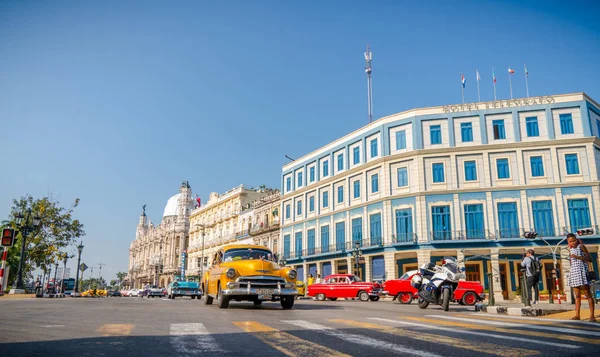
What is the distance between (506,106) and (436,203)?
981 centimetres

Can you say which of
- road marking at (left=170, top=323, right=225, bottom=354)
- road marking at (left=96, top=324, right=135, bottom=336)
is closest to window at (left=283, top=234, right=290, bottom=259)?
road marking at (left=96, top=324, right=135, bottom=336)

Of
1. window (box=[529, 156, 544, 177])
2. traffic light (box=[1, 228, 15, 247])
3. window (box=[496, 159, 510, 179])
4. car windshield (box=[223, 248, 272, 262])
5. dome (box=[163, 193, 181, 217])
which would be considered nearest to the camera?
car windshield (box=[223, 248, 272, 262])

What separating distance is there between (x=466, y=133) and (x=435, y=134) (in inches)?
97.5

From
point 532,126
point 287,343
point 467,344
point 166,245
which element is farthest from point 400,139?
point 166,245

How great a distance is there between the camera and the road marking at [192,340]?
4875 mm

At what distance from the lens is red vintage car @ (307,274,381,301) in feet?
85.4

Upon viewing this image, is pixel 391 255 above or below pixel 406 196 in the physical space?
below

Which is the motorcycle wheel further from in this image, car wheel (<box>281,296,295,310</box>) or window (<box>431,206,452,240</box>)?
window (<box>431,206,452,240</box>)

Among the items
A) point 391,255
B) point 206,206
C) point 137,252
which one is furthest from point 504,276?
point 137,252

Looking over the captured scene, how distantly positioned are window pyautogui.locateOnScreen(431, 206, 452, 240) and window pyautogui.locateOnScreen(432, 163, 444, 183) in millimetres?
2329

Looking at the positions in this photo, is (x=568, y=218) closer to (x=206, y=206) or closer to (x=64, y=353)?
(x=64, y=353)

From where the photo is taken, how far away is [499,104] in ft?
121

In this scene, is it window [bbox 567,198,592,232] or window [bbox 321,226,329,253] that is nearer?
window [bbox 567,198,592,232]

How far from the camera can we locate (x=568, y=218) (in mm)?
33719
